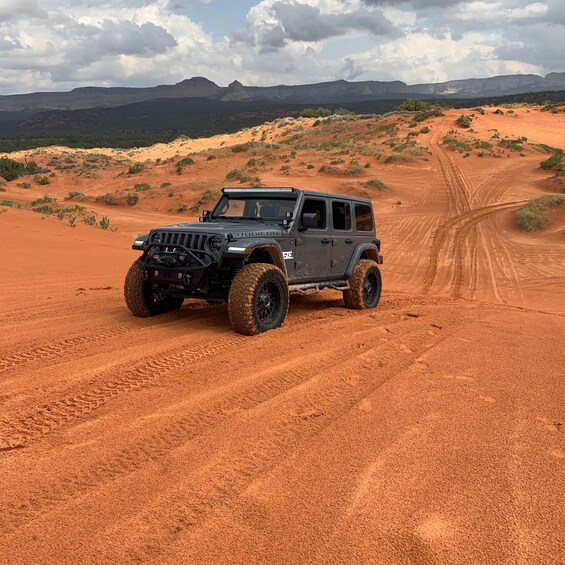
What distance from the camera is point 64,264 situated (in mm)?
11367

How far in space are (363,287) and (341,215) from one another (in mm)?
1219

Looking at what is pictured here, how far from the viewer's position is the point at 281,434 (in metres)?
3.62

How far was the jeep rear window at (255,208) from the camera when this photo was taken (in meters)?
7.23

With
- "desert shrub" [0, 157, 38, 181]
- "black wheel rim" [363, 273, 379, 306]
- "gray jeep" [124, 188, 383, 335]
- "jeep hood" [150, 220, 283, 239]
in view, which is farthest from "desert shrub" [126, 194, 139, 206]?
"jeep hood" [150, 220, 283, 239]

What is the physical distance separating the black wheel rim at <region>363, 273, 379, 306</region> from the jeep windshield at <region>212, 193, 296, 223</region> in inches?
80.1

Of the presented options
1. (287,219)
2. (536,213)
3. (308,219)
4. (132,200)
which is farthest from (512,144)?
(287,219)

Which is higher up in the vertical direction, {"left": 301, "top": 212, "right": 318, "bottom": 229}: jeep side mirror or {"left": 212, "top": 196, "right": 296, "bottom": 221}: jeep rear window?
{"left": 212, "top": 196, "right": 296, "bottom": 221}: jeep rear window

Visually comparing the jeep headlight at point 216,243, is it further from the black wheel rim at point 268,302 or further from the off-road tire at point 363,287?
the off-road tire at point 363,287

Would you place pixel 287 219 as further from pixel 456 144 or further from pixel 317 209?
pixel 456 144

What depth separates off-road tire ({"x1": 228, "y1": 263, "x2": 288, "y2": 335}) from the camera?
6.00 metres

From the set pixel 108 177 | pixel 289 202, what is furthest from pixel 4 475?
pixel 108 177

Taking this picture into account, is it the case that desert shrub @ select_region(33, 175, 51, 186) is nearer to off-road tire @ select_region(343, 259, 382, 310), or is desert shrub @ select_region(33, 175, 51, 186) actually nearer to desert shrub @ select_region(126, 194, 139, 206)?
desert shrub @ select_region(126, 194, 139, 206)

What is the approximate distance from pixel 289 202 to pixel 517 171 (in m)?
27.7

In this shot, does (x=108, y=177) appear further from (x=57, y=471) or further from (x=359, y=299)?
(x=57, y=471)
